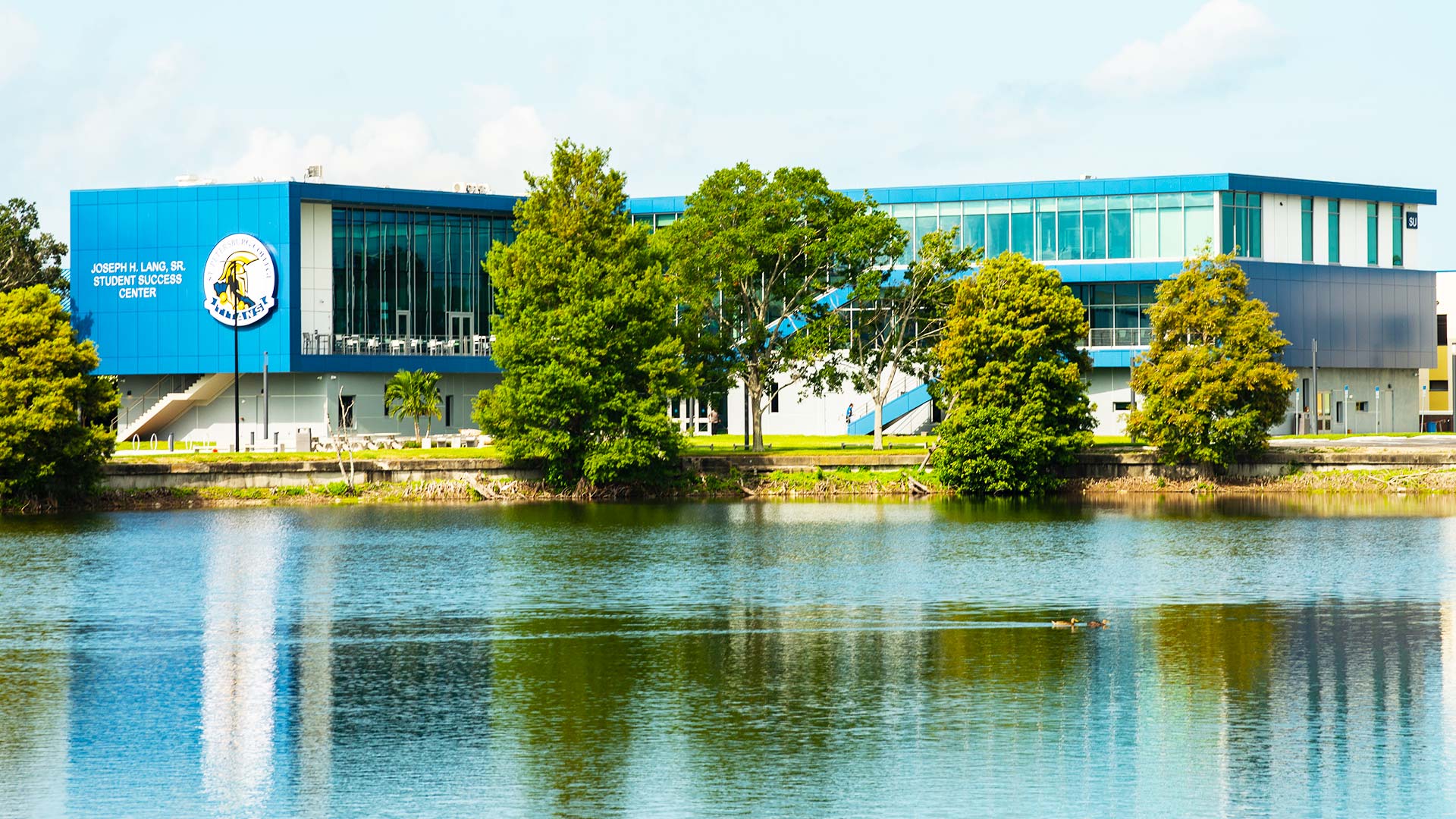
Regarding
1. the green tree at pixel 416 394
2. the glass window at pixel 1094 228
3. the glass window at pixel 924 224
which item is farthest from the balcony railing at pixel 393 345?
the glass window at pixel 1094 228

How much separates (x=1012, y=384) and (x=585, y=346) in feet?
57.3

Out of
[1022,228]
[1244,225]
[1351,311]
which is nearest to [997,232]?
[1022,228]

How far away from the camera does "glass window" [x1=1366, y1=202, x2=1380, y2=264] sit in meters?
102

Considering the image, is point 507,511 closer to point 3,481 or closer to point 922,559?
point 3,481

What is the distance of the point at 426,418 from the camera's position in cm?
8994

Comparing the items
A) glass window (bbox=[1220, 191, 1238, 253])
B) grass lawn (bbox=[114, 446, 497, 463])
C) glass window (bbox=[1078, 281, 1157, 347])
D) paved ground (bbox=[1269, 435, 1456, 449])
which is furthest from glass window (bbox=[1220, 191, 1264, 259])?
grass lawn (bbox=[114, 446, 497, 463])

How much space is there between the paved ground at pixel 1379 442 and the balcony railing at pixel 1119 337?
1402 cm

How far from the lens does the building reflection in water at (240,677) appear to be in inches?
893

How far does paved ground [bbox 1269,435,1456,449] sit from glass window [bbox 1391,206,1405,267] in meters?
20.1

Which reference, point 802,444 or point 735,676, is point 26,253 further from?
point 735,676

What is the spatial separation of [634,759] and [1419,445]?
60900mm

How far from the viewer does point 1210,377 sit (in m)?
69.7

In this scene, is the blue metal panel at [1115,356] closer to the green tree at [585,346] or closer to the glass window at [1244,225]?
the glass window at [1244,225]

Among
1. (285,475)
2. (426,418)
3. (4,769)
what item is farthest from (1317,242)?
(4,769)
